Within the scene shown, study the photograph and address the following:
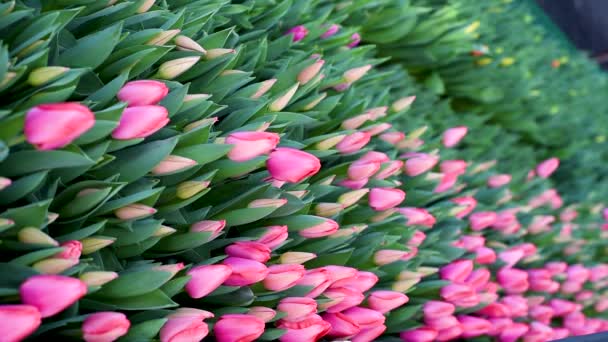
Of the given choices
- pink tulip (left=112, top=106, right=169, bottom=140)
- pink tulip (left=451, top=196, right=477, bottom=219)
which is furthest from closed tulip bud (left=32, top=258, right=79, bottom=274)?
pink tulip (left=451, top=196, right=477, bottom=219)

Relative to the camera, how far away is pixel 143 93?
2.19 feet

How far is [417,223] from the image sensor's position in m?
1.10

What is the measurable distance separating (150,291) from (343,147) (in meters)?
0.40

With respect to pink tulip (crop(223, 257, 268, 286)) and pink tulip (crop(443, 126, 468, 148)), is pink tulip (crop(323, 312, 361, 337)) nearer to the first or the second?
pink tulip (crop(223, 257, 268, 286))

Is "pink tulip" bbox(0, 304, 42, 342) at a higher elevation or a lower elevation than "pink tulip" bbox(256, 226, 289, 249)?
higher

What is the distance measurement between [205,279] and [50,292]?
0.19 meters

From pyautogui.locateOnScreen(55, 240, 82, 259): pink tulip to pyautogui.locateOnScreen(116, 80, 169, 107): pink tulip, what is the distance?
0.14 meters

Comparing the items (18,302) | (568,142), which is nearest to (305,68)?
(18,302)

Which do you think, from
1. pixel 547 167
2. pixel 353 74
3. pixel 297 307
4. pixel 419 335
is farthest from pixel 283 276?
pixel 547 167

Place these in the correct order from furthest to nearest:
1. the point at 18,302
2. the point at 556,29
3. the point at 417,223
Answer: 1. the point at 556,29
2. the point at 417,223
3. the point at 18,302

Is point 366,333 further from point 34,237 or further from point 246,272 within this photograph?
point 34,237

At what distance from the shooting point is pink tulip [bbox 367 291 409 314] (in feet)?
3.08

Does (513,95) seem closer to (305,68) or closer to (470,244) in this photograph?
(470,244)

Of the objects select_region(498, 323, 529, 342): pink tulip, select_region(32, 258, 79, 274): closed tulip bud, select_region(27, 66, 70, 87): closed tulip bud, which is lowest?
select_region(498, 323, 529, 342): pink tulip
